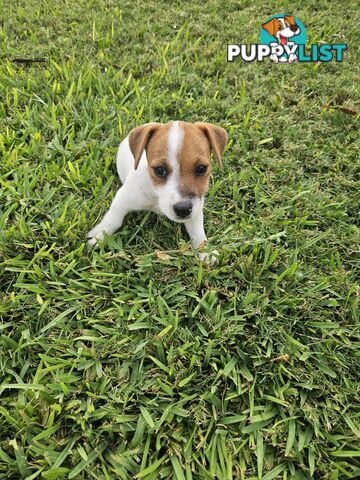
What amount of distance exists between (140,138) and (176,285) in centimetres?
121

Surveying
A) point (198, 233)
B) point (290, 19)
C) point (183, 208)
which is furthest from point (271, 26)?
point (183, 208)

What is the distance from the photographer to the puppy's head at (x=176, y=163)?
2.99m

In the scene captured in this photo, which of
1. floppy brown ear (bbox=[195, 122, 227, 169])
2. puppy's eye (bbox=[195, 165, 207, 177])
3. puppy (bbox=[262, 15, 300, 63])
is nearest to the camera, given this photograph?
puppy's eye (bbox=[195, 165, 207, 177])

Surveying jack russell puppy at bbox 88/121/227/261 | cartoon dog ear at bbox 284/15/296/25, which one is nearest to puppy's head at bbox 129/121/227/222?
jack russell puppy at bbox 88/121/227/261

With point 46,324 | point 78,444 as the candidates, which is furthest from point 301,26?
point 78,444

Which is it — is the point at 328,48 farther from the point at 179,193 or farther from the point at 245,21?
the point at 179,193

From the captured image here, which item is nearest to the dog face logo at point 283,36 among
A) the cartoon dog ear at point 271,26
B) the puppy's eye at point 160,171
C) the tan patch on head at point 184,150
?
the cartoon dog ear at point 271,26

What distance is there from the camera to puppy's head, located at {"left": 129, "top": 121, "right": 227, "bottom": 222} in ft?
9.81

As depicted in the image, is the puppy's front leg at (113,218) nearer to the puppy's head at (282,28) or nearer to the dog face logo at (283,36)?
the dog face logo at (283,36)

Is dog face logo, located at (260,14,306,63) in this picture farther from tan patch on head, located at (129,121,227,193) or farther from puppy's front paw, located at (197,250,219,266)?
puppy's front paw, located at (197,250,219,266)

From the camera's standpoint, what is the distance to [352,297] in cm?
356

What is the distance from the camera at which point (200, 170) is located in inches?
122

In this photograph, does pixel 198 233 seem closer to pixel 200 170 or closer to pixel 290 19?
pixel 200 170

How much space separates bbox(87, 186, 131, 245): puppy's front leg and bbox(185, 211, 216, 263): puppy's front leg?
560 mm
